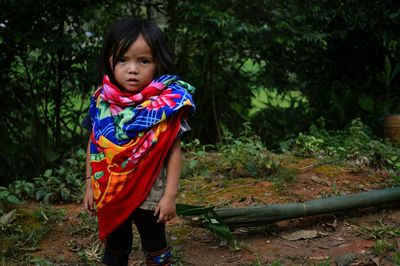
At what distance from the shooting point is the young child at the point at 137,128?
2475 millimetres

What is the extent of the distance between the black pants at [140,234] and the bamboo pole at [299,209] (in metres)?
0.70

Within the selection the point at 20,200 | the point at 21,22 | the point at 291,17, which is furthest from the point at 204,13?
the point at 20,200

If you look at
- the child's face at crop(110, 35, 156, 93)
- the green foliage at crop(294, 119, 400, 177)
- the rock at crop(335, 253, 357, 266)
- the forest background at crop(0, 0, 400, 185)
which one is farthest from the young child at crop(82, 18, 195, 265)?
the forest background at crop(0, 0, 400, 185)

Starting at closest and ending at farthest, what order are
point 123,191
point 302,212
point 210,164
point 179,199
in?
point 123,191 < point 302,212 < point 179,199 < point 210,164

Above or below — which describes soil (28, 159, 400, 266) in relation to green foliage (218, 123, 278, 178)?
below

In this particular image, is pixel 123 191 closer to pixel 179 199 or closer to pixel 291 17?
pixel 179 199

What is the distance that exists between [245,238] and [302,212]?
375mm

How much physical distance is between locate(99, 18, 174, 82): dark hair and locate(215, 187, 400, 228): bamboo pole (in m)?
1.12

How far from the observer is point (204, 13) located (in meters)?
5.28

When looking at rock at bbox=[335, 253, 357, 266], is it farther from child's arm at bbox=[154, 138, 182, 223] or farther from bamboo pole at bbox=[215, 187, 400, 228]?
child's arm at bbox=[154, 138, 182, 223]

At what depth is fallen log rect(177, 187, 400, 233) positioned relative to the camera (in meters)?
3.26

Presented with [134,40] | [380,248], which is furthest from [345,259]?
[134,40]

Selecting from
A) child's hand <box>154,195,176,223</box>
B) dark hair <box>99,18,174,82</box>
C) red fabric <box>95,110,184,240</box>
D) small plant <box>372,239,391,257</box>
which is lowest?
small plant <box>372,239,391,257</box>

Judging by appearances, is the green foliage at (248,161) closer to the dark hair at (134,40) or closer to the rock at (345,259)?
the rock at (345,259)
